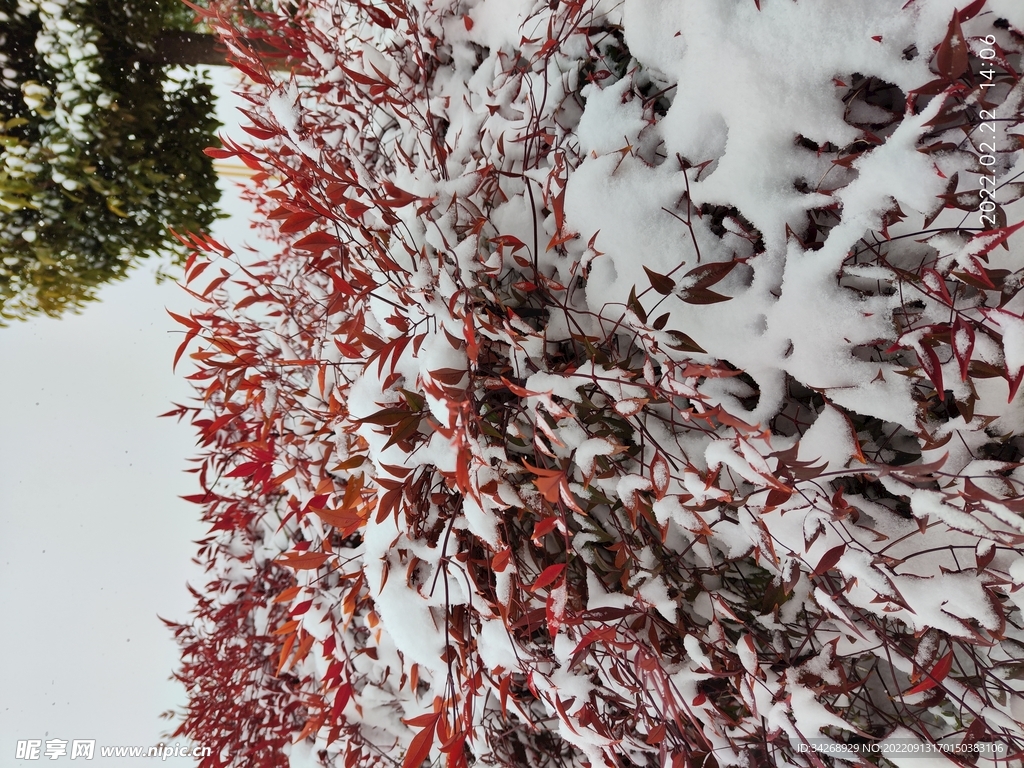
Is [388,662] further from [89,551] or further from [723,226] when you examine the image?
[89,551]

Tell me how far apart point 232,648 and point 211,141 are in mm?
1439

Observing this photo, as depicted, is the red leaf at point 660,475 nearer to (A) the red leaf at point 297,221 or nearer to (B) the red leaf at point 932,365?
(B) the red leaf at point 932,365

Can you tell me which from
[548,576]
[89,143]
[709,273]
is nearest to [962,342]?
[709,273]

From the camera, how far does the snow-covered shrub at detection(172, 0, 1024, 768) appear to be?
508 millimetres

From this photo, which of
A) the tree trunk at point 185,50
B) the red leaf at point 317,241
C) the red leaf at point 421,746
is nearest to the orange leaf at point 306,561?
the red leaf at point 421,746

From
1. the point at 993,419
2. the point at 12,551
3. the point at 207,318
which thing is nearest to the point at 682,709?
the point at 993,419

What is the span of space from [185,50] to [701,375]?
1833 millimetres

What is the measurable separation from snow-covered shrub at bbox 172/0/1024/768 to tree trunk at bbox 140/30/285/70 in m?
1.03

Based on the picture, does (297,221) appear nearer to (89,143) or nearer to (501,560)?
(501,560)

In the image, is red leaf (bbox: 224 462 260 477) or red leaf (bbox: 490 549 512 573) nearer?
red leaf (bbox: 490 549 512 573)

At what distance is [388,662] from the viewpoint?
3.35ft

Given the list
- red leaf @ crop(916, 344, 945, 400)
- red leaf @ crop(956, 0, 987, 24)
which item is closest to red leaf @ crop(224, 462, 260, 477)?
red leaf @ crop(916, 344, 945, 400)

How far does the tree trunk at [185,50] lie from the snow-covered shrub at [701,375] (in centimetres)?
103

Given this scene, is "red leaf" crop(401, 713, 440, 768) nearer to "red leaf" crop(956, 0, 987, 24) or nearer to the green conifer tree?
"red leaf" crop(956, 0, 987, 24)
